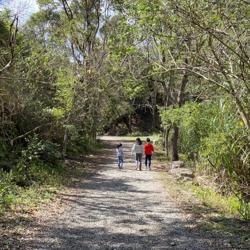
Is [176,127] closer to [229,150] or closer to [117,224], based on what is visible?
[229,150]

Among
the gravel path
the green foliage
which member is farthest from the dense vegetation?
the gravel path

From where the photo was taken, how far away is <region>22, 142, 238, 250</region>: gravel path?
28.1ft

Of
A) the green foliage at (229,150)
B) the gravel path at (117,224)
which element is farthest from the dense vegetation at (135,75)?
the gravel path at (117,224)

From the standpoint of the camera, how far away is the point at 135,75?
64.9 ft

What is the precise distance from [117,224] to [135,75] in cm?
1047

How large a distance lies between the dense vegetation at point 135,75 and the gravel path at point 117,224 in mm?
1985

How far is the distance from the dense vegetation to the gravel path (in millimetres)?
1985

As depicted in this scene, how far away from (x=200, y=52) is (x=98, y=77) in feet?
44.4

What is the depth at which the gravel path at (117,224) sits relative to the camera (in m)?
8.58

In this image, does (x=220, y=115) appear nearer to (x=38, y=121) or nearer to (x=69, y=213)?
(x=69, y=213)

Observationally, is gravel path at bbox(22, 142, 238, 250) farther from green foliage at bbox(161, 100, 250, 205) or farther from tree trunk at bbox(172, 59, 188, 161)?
tree trunk at bbox(172, 59, 188, 161)

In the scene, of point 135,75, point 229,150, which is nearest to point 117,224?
point 229,150

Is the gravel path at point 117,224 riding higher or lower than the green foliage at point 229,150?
lower

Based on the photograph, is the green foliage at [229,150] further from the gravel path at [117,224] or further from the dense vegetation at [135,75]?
the gravel path at [117,224]
